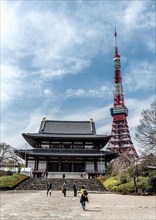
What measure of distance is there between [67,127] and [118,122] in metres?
24.6

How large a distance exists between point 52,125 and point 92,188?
91.3 ft

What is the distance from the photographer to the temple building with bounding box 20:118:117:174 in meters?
45.1

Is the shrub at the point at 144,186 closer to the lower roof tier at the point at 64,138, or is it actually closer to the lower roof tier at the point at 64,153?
the lower roof tier at the point at 64,153

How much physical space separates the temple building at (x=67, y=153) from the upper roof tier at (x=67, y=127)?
2.05 m

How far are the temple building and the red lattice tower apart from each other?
69.2 feet

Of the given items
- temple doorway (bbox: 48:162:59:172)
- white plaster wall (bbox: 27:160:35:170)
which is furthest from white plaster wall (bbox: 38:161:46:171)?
white plaster wall (bbox: 27:160:35:170)

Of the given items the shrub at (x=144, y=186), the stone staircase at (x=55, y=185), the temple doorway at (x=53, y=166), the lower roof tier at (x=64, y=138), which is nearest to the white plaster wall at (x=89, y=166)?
the lower roof tier at (x=64, y=138)

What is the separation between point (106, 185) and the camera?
30719mm

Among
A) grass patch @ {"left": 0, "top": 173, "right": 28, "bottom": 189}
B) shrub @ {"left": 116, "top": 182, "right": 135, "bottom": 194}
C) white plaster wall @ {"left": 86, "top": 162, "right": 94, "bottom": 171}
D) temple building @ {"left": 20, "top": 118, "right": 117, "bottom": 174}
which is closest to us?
shrub @ {"left": 116, "top": 182, "right": 135, "bottom": 194}

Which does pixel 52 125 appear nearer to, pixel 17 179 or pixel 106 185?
pixel 17 179

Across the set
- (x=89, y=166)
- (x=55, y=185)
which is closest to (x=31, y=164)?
(x=89, y=166)

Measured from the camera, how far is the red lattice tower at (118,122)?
71012mm

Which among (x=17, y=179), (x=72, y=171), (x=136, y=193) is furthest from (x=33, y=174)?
(x=136, y=193)

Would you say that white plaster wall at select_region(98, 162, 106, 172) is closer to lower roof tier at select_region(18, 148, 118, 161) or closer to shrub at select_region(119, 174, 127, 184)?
lower roof tier at select_region(18, 148, 118, 161)
